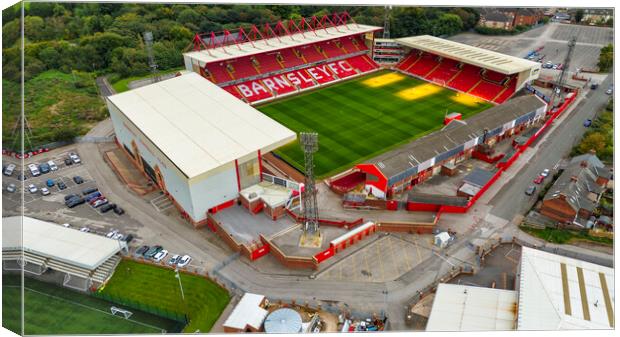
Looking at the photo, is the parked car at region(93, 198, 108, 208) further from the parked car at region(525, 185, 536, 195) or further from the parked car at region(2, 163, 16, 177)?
the parked car at region(525, 185, 536, 195)

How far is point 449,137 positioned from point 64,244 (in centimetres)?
4697

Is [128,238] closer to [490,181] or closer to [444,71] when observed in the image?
[490,181]

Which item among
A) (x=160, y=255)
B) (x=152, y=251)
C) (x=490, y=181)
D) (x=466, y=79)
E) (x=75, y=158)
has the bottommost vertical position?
(x=160, y=255)

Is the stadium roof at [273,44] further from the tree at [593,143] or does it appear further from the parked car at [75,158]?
the tree at [593,143]

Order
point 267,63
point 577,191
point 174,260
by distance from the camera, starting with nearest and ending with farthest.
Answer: point 174,260 < point 577,191 < point 267,63

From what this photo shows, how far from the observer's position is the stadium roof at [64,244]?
40.1 metres

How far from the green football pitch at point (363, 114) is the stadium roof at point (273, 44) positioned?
405 inches

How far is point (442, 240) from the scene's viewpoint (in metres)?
43.0

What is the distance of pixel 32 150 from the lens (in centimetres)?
6244

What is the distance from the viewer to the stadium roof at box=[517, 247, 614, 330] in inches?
1190

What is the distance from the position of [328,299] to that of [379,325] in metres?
5.08

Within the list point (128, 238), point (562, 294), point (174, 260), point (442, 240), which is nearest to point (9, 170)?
point (128, 238)

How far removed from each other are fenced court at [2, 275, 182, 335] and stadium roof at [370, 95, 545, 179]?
29.2 meters

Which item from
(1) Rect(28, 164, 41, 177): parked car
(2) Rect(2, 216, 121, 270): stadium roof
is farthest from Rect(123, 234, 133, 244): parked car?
(1) Rect(28, 164, 41, 177): parked car
